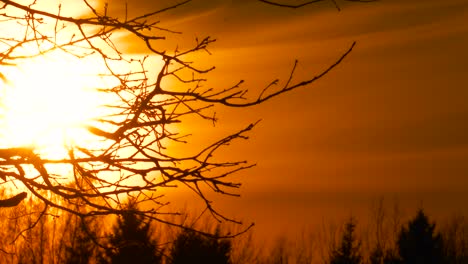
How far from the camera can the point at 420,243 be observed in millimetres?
47375

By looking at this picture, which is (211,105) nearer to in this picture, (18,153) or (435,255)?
(18,153)

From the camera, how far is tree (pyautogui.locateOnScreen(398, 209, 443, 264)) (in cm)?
4738

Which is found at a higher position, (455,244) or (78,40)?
(455,244)

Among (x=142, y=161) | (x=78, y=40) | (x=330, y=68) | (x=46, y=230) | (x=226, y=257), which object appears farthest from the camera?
(x=46, y=230)

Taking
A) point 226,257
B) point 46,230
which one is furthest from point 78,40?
point 46,230

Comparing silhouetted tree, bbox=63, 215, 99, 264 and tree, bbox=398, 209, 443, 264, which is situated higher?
tree, bbox=398, 209, 443, 264

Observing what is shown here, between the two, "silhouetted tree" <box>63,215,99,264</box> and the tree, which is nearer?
"silhouetted tree" <box>63,215,99,264</box>

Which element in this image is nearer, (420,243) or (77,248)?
(77,248)

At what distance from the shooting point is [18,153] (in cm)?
585

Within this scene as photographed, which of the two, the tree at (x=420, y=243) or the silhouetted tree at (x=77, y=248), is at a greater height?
the tree at (x=420, y=243)

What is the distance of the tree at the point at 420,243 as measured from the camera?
1865 inches

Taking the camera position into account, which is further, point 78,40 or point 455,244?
point 455,244

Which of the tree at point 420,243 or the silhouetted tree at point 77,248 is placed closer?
the silhouetted tree at point 77,248

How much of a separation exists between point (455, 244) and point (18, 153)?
63.2 m
